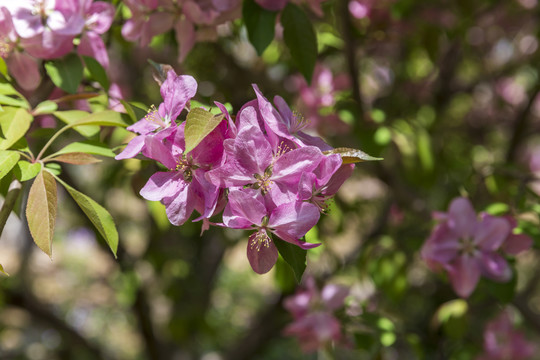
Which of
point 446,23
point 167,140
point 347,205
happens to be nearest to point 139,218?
point 347,205

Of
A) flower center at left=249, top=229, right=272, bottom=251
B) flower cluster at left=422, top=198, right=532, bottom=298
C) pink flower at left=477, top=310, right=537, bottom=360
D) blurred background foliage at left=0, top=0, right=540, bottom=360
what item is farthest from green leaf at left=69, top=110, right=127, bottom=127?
pink flower at left=477, top=310, right=537, bottom=360

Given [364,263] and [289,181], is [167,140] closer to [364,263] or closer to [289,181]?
[289,181]

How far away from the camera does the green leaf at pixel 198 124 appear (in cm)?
53

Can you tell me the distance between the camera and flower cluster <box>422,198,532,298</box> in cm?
97

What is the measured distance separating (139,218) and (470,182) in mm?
2245

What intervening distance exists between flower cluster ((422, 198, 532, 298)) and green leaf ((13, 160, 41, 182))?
2.27 ft

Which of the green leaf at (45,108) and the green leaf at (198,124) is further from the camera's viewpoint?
the green leaf at (45,108)

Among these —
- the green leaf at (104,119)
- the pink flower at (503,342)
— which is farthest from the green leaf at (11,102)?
the pink flower at (503,342)

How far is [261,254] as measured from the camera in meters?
0.62

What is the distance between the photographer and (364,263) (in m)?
1.33

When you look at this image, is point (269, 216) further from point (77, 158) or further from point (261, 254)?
point (77, 158)

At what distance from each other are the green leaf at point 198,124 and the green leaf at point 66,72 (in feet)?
1.05

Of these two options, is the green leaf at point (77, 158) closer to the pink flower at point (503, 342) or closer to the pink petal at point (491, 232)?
the pink petal at point (491, 232)

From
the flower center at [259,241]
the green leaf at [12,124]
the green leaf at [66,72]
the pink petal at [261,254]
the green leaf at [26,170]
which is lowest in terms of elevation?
the pink petal at [261,254]
